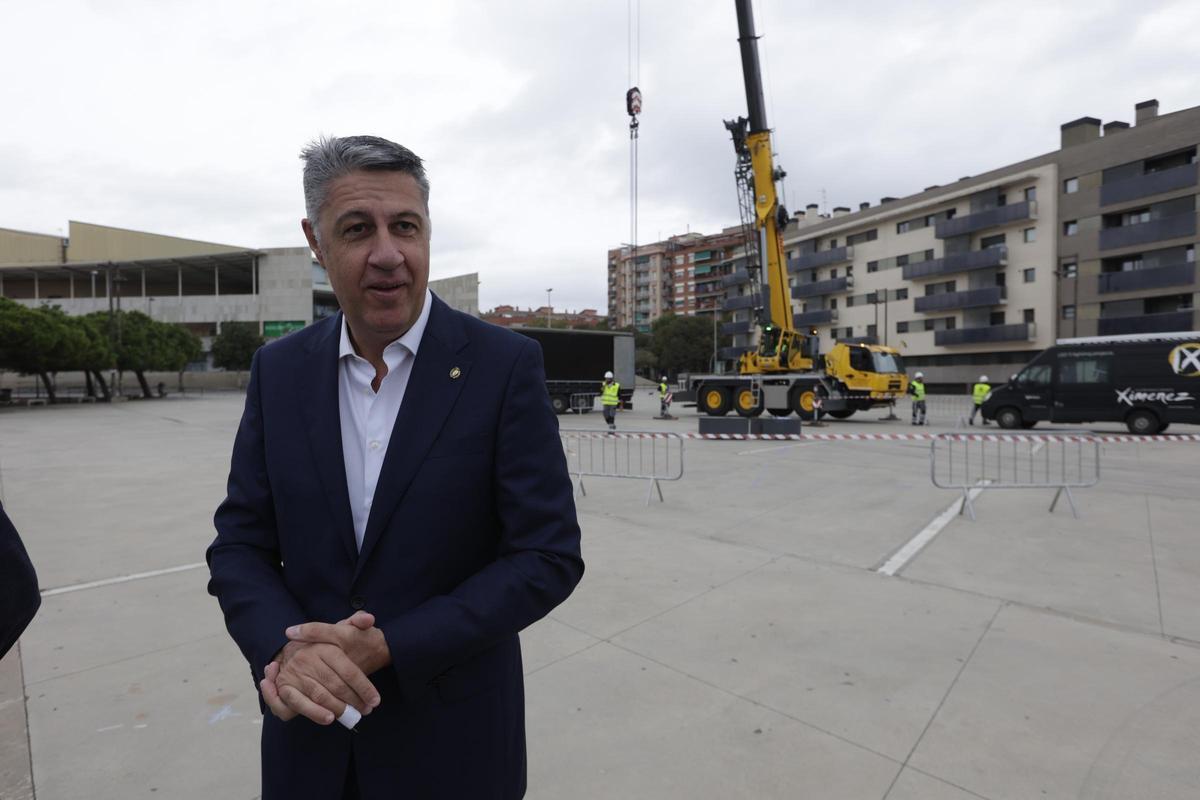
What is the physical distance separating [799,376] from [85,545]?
732 inches

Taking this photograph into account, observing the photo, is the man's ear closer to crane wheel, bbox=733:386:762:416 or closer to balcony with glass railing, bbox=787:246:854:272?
crane wheel, bbox=733:386:762:416

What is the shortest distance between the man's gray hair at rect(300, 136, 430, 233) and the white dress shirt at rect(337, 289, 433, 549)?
27cm

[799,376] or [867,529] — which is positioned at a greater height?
[799,376]

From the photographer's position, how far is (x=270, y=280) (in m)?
67.7

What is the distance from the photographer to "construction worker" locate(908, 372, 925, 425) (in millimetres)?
19922

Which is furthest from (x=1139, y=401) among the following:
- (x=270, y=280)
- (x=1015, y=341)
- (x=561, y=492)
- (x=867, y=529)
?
(x=270, y=280)

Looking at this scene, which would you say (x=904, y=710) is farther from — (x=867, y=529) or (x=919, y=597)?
(x=867, y=529)

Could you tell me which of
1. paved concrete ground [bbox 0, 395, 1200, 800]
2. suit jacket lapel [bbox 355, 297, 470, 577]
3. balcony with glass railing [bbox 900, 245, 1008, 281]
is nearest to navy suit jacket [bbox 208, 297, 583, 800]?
suit jacket lapel [bbox 355, 297, 470, 577]

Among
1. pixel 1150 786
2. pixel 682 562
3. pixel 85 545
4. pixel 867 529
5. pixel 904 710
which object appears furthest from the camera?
pixel 867 529

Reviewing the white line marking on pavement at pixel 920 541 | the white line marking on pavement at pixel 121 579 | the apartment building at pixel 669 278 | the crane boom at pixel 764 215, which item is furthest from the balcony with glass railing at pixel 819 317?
the white line marking on pavement at pixel 121 579

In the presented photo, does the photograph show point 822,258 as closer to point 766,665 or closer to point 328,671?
point 766,665

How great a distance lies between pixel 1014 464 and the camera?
8.22m

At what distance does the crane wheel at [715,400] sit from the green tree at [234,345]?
50.2 metres

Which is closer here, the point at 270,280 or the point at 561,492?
the point at 561,492
